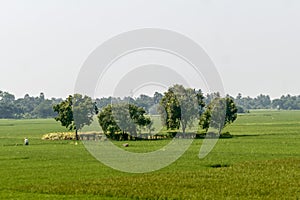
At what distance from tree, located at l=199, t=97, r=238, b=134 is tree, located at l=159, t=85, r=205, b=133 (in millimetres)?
2916

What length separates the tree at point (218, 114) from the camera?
2773 inches

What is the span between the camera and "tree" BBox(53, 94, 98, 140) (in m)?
71.7

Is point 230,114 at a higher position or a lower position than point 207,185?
higher

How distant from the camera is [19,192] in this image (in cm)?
2367

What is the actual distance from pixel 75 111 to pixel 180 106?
13884mm

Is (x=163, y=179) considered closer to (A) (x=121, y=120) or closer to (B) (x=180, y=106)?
(A) (x=121, y=120)

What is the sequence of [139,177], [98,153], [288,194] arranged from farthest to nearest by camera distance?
1. [98,153]
2. [139,177]
3. [288,194]

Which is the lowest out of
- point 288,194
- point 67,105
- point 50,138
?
point 288,194

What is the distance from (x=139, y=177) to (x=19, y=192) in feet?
21.8

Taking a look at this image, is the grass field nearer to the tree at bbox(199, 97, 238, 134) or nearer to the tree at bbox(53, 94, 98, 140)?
the tree at bbox(199, 97, 238, 134)

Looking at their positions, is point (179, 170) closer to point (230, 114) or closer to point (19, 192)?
point (19, 192)

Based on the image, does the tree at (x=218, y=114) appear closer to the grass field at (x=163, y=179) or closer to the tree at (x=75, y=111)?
the tree at (x=75, y=111)

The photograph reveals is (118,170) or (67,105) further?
(67,105)

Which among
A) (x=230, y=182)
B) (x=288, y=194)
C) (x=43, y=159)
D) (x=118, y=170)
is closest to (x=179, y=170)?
→ (x=118, y=170)
